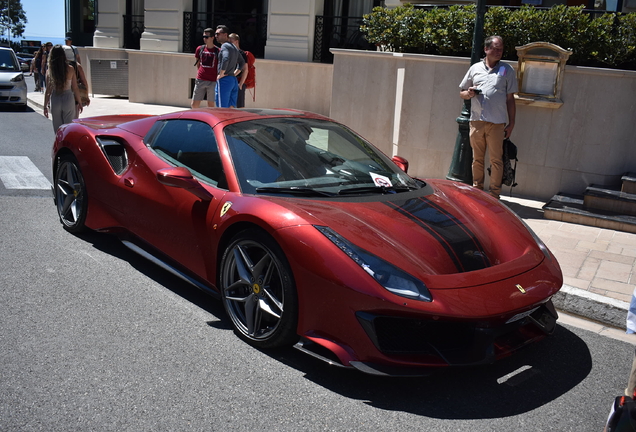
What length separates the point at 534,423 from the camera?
3.24m

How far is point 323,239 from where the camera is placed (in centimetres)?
352

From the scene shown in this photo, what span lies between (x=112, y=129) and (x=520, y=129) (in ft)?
18.0

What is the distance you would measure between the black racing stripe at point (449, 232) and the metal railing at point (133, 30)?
1921 cm

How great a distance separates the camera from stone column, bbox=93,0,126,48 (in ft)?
70.0

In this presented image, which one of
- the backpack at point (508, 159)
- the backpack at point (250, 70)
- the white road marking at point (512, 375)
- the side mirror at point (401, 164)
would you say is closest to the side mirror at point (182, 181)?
the side mirror at point (401, 164)

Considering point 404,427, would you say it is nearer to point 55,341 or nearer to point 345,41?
point 55,341

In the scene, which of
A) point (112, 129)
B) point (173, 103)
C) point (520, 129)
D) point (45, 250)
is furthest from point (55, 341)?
point (173, 103)

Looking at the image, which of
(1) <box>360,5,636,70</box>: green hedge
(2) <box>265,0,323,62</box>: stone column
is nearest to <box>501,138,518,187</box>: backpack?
(1) <box>360,5,636,70</box>: green hedge

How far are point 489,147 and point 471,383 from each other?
4747mm

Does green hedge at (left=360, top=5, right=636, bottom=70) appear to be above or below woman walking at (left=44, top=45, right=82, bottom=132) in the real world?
above

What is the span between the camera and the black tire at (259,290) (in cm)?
364

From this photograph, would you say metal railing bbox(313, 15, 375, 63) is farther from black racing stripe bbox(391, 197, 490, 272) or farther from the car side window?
black racing stripe bbox(391, 197, 490, 272)

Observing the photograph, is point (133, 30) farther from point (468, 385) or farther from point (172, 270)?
point (468, 385)

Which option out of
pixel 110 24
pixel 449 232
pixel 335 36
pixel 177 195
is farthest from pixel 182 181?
pixel 110 24
